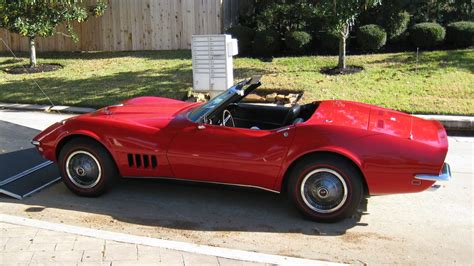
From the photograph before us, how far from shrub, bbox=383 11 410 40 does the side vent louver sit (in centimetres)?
1007

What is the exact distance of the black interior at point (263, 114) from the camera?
17.9 feet

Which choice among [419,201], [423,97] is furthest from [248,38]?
[419,201]

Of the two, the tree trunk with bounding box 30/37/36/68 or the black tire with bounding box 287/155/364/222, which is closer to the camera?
the black tire with bounding box 287/155/364/222

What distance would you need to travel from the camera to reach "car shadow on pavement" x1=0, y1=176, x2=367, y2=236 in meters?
4.69

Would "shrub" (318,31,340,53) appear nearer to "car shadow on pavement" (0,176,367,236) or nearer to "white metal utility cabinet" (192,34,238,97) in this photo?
"white metal utility cabinet" (192,34,238,97)

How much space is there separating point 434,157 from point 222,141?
188 centimetres

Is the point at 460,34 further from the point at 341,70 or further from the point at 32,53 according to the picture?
the point at 32,53

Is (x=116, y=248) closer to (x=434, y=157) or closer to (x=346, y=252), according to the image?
(x=346, y=252)

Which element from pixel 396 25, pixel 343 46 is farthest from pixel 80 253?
pixel 396 25

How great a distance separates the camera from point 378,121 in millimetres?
4875

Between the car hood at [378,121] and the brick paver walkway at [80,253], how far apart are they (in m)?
1.67

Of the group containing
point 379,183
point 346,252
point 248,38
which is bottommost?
point 346,252

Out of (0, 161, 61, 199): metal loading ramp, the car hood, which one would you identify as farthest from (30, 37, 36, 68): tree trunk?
the car hood

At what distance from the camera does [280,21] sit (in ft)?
47.9
